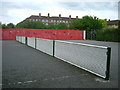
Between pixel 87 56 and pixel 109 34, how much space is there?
21.4 m

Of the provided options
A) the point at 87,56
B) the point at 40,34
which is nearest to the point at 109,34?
the point at 40,34

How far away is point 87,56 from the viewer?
4.82m

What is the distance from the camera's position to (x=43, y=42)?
31.6 feet

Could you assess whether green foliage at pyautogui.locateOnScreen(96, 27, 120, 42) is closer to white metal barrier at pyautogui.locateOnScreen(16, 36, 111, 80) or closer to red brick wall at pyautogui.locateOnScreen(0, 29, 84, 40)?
red brick wall at pyautogui.locateOnScreen(0, 29, 84, 40)

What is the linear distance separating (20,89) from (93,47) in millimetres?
2724

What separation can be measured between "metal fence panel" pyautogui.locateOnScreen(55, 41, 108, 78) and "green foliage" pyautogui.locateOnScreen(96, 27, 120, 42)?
1898 cm

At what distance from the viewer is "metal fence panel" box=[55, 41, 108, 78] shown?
4095mm

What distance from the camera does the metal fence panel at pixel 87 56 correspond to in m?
4.09

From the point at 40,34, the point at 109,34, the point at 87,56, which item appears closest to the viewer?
the point at 87,56

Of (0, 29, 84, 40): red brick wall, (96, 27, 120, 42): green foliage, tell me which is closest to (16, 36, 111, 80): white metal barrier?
(96, 27, 120, 42): green foliage

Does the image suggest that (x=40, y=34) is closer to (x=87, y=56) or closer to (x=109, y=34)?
(x=109, y=34)

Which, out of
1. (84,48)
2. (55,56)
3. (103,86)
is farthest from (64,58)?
(103,86)

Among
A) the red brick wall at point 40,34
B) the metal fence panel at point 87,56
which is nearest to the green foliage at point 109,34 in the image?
the red brick wall at point 40,34

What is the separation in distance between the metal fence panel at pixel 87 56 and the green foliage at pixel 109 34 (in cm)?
1898
